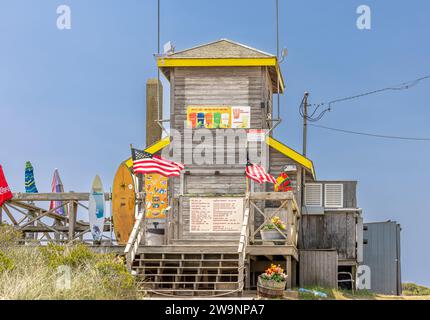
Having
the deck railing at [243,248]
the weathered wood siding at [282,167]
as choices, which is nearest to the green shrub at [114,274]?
the deck railing at [243,248]

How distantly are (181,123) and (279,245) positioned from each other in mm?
8333

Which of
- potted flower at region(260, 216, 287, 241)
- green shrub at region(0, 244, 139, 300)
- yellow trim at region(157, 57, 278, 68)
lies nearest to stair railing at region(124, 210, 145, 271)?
green shrub at region(0, 244, 139, 300)

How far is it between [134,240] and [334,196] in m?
10.8

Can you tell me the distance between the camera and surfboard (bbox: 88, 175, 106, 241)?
94.3ft

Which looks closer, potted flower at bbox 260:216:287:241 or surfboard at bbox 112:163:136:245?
potted flower at bbox 260:216:287:241

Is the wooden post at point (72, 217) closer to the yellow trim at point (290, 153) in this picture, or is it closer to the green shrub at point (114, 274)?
the yellow trim at point (290, 153)

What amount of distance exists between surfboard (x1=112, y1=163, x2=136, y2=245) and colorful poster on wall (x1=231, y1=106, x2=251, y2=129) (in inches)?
249

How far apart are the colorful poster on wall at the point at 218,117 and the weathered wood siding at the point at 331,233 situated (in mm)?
4082

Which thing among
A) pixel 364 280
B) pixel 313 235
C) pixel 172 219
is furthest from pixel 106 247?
pixel 364 280

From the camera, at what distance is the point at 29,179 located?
35500 millimetres

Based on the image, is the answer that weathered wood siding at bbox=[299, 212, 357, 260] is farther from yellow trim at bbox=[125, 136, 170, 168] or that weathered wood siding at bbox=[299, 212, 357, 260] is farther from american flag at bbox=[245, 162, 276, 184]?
yellow trim at bbox=[125, 136, 170, 168]

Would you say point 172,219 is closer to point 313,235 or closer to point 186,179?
point 186,179

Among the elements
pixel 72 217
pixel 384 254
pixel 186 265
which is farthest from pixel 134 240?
pixel 384 254

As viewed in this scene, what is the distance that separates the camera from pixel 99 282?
19.2m
